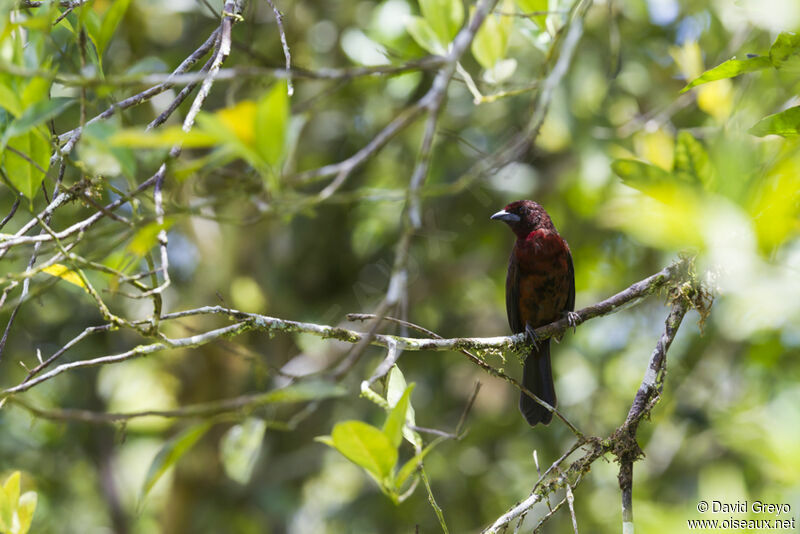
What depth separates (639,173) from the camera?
1890 millimetres

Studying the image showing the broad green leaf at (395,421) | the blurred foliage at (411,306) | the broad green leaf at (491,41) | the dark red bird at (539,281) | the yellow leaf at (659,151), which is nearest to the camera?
the broad green leaf at (395,421)

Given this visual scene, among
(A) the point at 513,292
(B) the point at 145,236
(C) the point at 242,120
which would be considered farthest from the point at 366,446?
(A) the point at 513,292

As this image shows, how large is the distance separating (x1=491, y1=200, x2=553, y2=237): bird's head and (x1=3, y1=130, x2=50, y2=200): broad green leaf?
2987 millimetres

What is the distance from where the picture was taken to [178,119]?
550 cm

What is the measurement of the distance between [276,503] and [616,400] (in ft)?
9.27

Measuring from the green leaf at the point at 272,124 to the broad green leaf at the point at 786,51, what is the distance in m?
1.24

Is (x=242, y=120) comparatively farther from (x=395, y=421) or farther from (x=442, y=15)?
(x=442, y=15)

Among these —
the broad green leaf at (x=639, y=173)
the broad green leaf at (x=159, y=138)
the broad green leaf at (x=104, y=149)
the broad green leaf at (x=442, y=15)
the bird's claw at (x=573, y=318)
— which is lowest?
the bird's claw at (x=573, y=318)

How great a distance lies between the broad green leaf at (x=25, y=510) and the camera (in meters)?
1.78

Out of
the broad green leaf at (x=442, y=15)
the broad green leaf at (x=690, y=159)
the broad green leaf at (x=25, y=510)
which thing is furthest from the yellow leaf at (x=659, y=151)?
the broad green leaf at (x=25, y=510)

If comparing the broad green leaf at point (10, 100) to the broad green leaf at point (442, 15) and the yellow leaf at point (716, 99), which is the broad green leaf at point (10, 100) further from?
the yellow leaf at point (716, 99)

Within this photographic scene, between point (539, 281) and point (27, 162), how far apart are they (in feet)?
10.0

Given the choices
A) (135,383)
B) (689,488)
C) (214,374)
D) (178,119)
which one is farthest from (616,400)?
(135,383)

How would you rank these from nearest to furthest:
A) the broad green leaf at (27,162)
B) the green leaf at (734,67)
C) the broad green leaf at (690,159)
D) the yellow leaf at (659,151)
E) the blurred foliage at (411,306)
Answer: the broad green leaf at (27,162)
the green leaf at (734,67)
the broad green leaf at (690,159)
the yellow leaf at (659,151)
the blurred foliage at (411,306)
